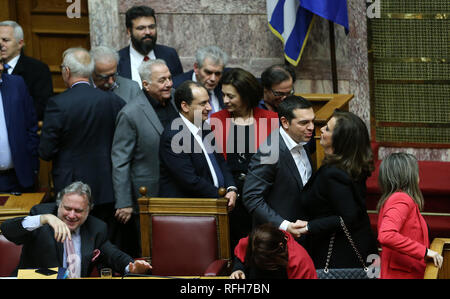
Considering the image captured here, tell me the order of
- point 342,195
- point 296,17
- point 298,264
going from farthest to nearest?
point 296,17 < point 342,195 < point 298,264

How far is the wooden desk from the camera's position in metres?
4.98

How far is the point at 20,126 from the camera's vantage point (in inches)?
213

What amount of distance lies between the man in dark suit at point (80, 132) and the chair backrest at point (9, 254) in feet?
2.31

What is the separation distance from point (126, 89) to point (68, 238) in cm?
154

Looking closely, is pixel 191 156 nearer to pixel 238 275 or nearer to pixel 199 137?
pixel 199 137

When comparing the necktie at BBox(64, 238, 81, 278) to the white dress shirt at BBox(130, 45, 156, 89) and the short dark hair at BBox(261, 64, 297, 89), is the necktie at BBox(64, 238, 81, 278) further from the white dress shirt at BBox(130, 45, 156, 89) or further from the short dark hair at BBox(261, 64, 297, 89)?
the white dress shirt at BBox(130, 45, 156, 89)

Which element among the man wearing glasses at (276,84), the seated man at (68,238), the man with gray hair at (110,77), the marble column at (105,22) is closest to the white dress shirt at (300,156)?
the man wearing glasses at (276,84)

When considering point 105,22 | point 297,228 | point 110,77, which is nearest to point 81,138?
point 110,77

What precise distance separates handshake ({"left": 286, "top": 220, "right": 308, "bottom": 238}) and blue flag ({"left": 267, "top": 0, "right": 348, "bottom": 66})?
2661mm

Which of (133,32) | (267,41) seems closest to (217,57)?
(133,32)

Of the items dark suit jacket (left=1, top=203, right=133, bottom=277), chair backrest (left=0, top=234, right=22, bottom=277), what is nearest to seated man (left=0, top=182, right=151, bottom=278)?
dark suit jacket (left=1, top=203, right=133, bottom=277)

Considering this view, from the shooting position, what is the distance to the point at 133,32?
5820mm

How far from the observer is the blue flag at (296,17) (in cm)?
638
